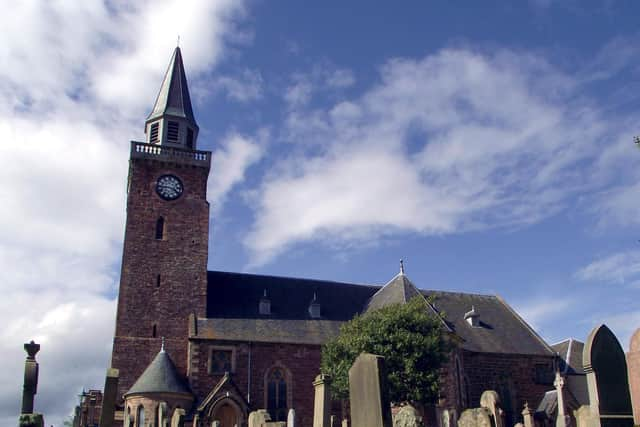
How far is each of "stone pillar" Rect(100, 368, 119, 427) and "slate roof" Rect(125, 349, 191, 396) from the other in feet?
55.4

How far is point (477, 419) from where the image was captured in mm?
13445

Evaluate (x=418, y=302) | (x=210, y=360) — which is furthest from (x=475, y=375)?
(x=210, y=360)

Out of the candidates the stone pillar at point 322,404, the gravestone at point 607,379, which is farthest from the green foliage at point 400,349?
the gravestone at point 607,379

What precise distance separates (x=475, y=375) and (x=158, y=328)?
18000 mm

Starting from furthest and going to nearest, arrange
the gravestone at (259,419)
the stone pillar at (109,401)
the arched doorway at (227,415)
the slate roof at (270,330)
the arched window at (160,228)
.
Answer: the arched window at (160,228) → the slate roof at (270,330) → the arched doorway at (227,415) → the gravestone at (259,419) → the stone pillar at (109,401)

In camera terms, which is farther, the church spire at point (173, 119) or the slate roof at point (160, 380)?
the church spire at point (173, 119)

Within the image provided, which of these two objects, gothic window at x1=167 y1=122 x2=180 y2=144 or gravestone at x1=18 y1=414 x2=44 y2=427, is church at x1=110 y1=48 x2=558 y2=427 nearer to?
gothic window at x1=167 y1=122 x2=180 y2=144

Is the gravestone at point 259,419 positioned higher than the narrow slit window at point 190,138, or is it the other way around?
the narrow slit window at point 190,138

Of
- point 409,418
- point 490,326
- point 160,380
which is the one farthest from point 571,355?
point 409,418

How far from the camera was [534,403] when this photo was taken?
3706 cm

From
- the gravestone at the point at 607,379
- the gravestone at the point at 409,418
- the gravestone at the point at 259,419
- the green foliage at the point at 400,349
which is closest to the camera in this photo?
the gravestone at the point at 409,418

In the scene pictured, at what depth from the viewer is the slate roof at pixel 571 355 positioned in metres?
39.0

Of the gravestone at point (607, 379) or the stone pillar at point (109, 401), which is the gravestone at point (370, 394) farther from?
the stone pillar at point (109, 401)

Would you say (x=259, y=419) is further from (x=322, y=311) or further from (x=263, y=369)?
(x=322, y=311)
